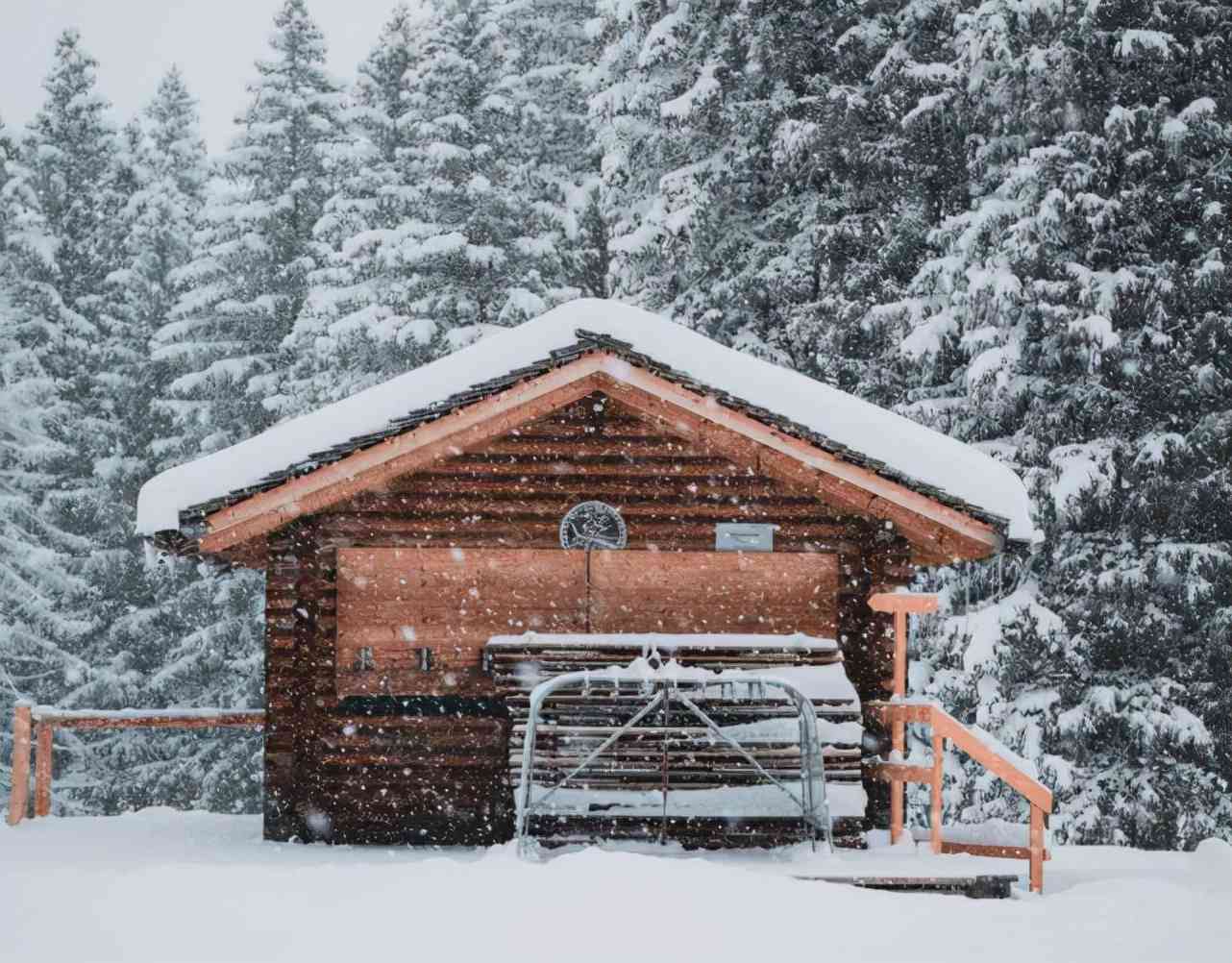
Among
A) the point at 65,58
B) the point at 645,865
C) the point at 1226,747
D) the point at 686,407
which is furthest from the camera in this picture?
the point at 65,58

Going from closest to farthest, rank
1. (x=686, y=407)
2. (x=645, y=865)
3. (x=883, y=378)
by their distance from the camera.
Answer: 1. (x=645, y=865)
2. (x=686, y=407)
3. (x=883, y=378)

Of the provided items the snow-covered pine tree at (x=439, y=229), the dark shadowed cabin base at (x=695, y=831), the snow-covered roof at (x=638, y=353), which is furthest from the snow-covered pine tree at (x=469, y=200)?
the dark shadowed cabin base at (x=695, y=831)

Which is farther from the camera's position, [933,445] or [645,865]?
[933,445]

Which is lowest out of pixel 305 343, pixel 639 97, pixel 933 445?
pixel 933 445

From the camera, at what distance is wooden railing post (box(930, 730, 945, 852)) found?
11883 mm

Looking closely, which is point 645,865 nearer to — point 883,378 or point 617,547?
point 617,547

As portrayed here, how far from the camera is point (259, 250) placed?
29.6 metres

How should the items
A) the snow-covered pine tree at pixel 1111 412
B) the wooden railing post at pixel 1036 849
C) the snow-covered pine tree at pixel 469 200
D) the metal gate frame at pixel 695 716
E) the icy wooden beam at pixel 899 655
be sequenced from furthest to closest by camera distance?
the snow-covered pine tree at pixel 469 200 < the snow-covered pine tree at pixel 1111 412 < the icy wooden beam at pixel 899 655 < the metal gate frame at pixel 695 716 < the wooden railing post at pixel 1036 849

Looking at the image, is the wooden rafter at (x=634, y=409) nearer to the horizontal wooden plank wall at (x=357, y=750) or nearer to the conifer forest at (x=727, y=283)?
the horizontal wooden plank wall at (x=357, y=750)

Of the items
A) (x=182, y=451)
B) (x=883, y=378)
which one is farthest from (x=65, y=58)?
(x=883, y=378)

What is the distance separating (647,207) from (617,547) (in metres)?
11.3

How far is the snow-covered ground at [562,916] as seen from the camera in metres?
7.64

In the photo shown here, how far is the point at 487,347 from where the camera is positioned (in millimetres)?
13875

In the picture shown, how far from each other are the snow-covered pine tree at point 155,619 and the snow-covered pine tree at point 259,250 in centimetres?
85
